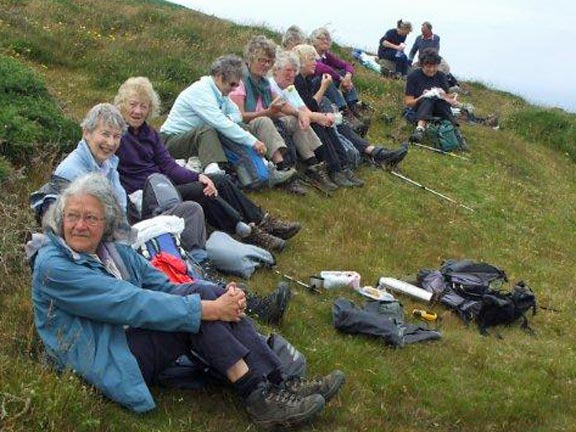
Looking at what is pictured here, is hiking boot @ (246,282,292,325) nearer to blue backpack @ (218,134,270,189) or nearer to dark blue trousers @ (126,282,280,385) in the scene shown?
dark blue trousers @ (126,282,280,385)

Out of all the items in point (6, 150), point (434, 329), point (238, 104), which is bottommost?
point (434, 329)

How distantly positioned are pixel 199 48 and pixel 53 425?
46.3 feet

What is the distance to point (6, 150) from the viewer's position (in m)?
7.93

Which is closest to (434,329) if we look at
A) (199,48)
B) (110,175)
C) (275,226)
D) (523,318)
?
(523,318)

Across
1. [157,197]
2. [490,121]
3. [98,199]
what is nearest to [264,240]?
[157,197]

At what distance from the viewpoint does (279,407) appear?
483 centimetres

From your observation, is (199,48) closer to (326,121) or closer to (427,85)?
(427,85)

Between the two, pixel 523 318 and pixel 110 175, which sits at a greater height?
pixel 110 175

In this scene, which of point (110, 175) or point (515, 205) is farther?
point (515, 205)

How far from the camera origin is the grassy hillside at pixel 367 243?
5008mm

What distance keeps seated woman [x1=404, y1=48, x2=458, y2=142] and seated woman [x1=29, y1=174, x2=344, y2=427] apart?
36.9 ft

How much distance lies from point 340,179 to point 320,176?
604 millimetres

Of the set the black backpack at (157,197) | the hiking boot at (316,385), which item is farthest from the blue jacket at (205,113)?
the hiking boot at (316,385)

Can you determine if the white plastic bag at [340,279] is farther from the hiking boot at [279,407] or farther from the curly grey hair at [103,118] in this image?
the hiking boot at [279,407]
